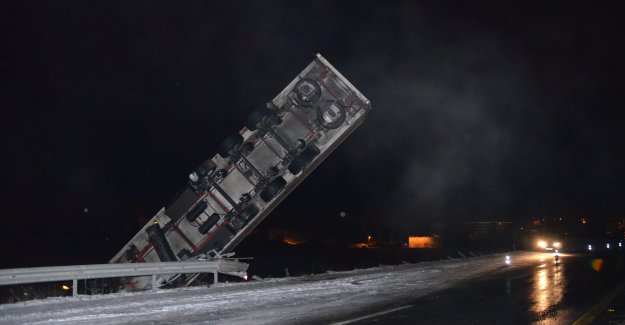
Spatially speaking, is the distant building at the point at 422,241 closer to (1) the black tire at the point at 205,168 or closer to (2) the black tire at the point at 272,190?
(2) the black tire at the point at 272,190

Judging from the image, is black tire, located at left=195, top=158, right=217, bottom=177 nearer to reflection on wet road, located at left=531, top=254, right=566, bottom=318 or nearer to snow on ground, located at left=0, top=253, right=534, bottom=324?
snow on ground, located at left=0, top=253, right=534, bottom=324

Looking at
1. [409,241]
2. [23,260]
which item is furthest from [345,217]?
[23,260]

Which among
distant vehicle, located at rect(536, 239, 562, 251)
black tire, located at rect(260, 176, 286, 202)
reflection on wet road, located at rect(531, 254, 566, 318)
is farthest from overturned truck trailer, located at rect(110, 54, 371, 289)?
distant vehicle, located at rect(536, 239, 562, 251)

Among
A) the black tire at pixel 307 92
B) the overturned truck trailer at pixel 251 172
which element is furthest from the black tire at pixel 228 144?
the black tire at pixel 307 92

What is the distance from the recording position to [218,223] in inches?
523

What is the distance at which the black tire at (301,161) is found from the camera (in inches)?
518

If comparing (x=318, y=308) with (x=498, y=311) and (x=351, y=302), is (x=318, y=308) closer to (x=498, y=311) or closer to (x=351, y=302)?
(x=351, y=302)

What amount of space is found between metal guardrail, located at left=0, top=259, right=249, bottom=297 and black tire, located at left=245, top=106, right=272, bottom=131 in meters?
3.34

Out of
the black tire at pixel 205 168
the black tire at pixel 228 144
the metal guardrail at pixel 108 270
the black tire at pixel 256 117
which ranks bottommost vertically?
the metal guardrail at pixel 108 270

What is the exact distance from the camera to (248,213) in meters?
13.1

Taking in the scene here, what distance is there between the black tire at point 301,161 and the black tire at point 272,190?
1.43 ft

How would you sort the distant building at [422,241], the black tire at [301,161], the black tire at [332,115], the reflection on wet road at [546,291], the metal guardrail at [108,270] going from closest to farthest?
the reflection on wet road at [546,291] → the metal guardrail at [108,270] → the black tire at [301,161] → the black tire at [332,115] → the distant building at [422,241]

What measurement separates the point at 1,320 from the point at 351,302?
5697 mm

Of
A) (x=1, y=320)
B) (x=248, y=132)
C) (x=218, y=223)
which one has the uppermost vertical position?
(x=248, y=132)
